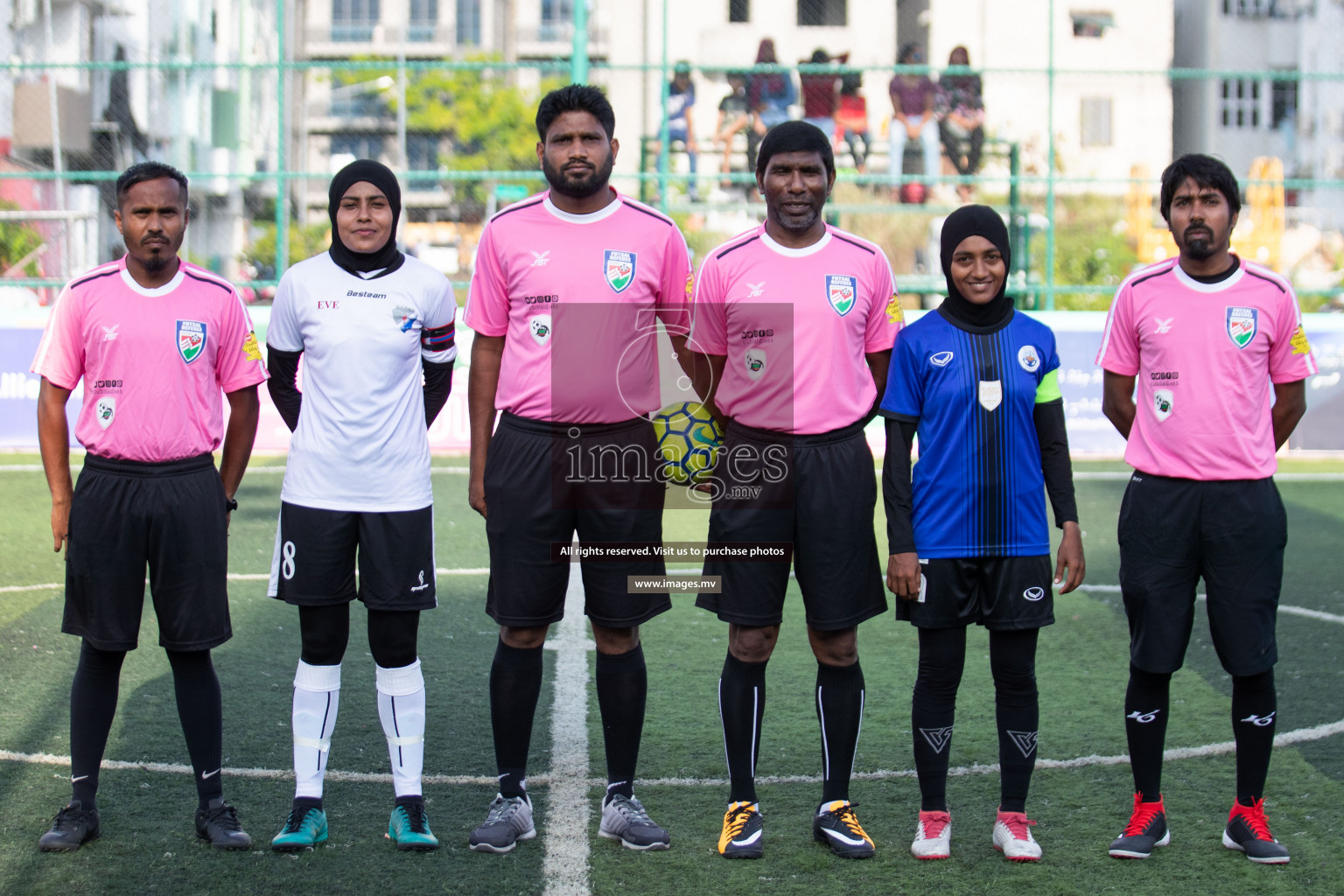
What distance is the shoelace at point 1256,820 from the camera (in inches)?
162

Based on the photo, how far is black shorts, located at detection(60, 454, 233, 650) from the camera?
4098 mm

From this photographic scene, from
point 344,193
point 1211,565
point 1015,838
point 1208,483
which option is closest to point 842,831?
point 1015,838

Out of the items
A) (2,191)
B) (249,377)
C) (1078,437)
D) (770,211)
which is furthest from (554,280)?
(2,191)

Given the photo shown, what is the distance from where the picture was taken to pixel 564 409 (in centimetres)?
415

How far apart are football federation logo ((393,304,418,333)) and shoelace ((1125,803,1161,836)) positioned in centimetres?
266

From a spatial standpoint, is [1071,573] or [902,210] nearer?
[1071,573]

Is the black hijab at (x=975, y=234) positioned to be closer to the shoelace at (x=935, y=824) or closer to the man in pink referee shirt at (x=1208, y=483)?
the man in pink referee shirt at (x=1208, y=483)

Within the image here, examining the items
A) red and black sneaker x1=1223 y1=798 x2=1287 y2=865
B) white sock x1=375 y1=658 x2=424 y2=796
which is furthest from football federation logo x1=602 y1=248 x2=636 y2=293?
red and black sneaker x1=1223 y1=798 x2=1287 y2=865

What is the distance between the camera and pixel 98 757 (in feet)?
13.9

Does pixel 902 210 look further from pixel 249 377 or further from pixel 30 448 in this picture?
pixel 249 377

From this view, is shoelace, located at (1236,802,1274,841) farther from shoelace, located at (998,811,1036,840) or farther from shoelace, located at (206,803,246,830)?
shoelace, located at (206,803,246,830)

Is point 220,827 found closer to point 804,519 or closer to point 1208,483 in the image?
point 804,519

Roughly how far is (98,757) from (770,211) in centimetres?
267

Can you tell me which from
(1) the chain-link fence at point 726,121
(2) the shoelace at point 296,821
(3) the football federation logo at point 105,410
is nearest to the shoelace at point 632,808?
(2) the shoelace at point 296,821
